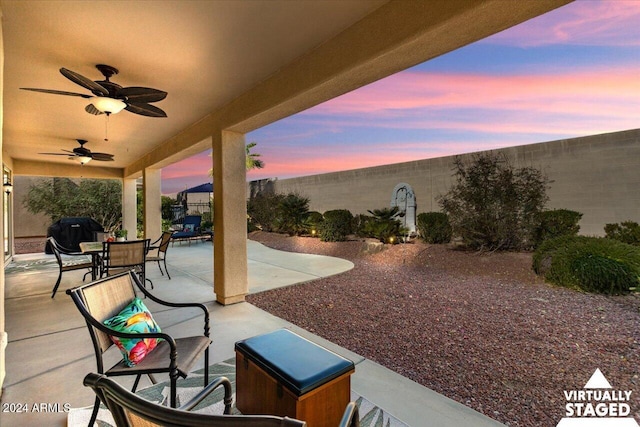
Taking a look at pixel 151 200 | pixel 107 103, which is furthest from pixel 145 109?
pixel 151 200

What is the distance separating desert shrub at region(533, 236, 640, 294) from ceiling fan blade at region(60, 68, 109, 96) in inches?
241

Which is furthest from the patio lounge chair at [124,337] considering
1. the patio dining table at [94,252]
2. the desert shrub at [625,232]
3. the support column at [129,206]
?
the support column at [129,206]

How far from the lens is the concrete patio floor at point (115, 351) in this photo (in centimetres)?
189

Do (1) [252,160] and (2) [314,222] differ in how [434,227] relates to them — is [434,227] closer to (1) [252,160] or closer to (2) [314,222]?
(2) [314,222]

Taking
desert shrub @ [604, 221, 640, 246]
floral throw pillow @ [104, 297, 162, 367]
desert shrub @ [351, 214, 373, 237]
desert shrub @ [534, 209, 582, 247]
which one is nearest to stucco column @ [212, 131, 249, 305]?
floral throw pillow @ [104, 297, 162, 367]

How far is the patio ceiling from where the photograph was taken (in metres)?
2.04

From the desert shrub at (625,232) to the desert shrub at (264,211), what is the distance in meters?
9.62

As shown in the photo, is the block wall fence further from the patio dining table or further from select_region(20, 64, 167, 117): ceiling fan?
the patio dining table

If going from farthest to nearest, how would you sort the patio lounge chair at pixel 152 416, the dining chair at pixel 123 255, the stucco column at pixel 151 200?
the stucco column at pixel 151 200 → the dining chair at pixel 123 255 → the patio lounge chair at pixel 152 416

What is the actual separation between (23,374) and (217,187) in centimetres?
266

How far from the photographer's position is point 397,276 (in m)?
5.52

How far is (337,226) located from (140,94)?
23.9 feet

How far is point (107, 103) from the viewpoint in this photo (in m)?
2.77

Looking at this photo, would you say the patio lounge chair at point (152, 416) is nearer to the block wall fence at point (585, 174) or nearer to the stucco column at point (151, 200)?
the block wall fence at point (585, 174)
